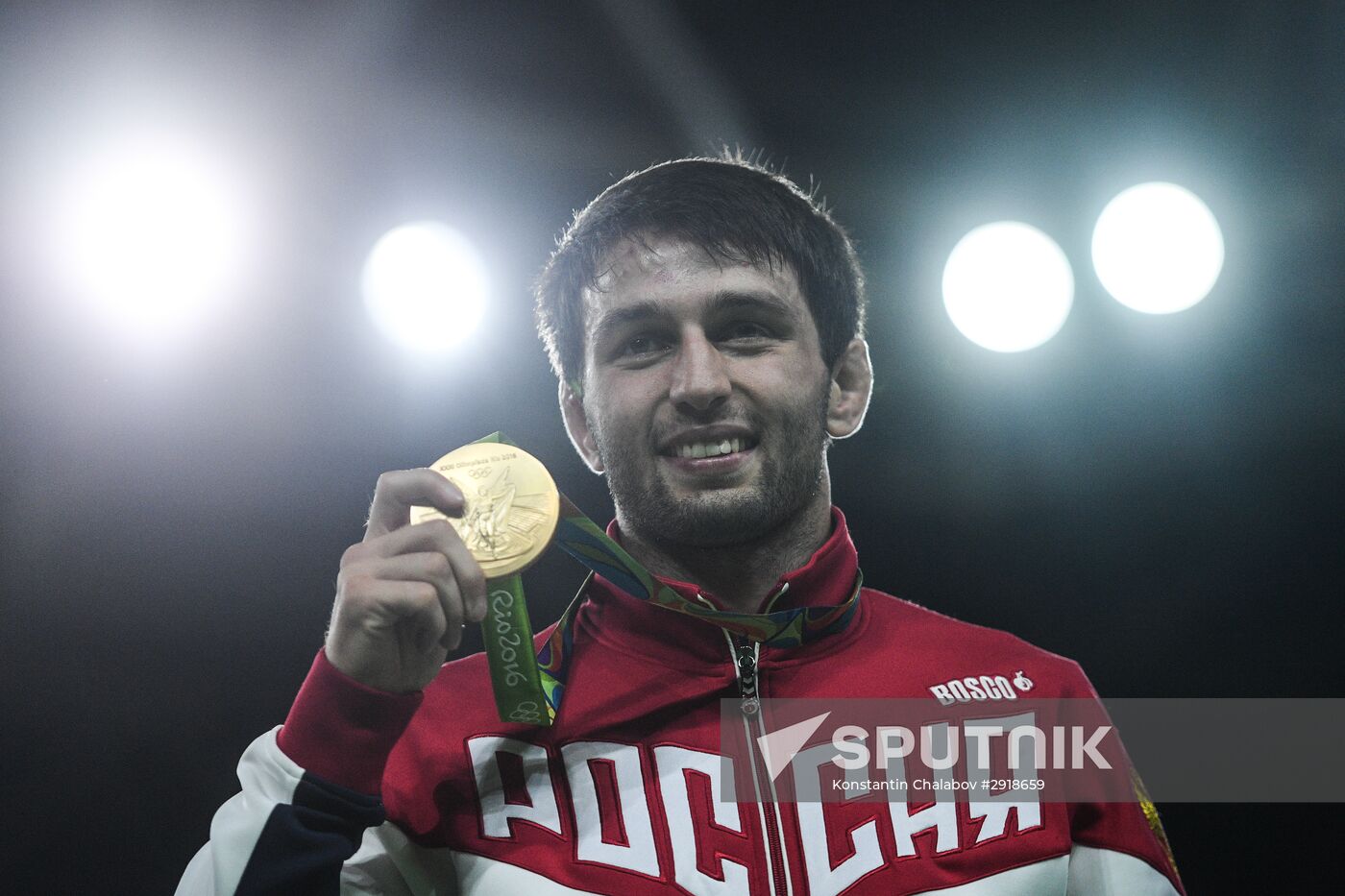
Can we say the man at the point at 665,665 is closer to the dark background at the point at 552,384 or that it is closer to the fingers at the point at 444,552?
the fingers at the point at 444,552

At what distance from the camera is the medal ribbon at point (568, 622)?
5.19 ft

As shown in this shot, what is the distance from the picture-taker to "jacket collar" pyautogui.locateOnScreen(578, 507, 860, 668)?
1.87 m

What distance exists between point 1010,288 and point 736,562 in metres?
2.14

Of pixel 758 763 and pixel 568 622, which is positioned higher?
pixel 568 622

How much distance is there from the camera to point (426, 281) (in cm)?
353

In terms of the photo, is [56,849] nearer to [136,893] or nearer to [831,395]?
[136,893]

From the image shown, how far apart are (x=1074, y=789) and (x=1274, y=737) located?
2.42m

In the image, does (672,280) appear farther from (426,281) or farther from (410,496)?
(426,281)

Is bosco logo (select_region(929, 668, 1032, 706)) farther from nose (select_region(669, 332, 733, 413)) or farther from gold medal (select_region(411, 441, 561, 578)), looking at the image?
gold medal (select_region(411, 441, 561, 578))

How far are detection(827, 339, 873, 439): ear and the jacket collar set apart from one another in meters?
0.28

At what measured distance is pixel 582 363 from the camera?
218 cm

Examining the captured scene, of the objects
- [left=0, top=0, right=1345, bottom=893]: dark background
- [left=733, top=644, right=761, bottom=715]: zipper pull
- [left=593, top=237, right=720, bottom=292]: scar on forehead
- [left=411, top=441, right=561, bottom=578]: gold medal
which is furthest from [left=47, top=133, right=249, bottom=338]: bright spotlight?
[left=733, top=644, right=761, bottom=715]: zipper pull

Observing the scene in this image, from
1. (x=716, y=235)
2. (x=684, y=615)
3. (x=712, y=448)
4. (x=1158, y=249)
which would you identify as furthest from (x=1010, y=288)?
(x=684, y=615)

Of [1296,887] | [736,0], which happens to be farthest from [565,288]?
[1296,887]
